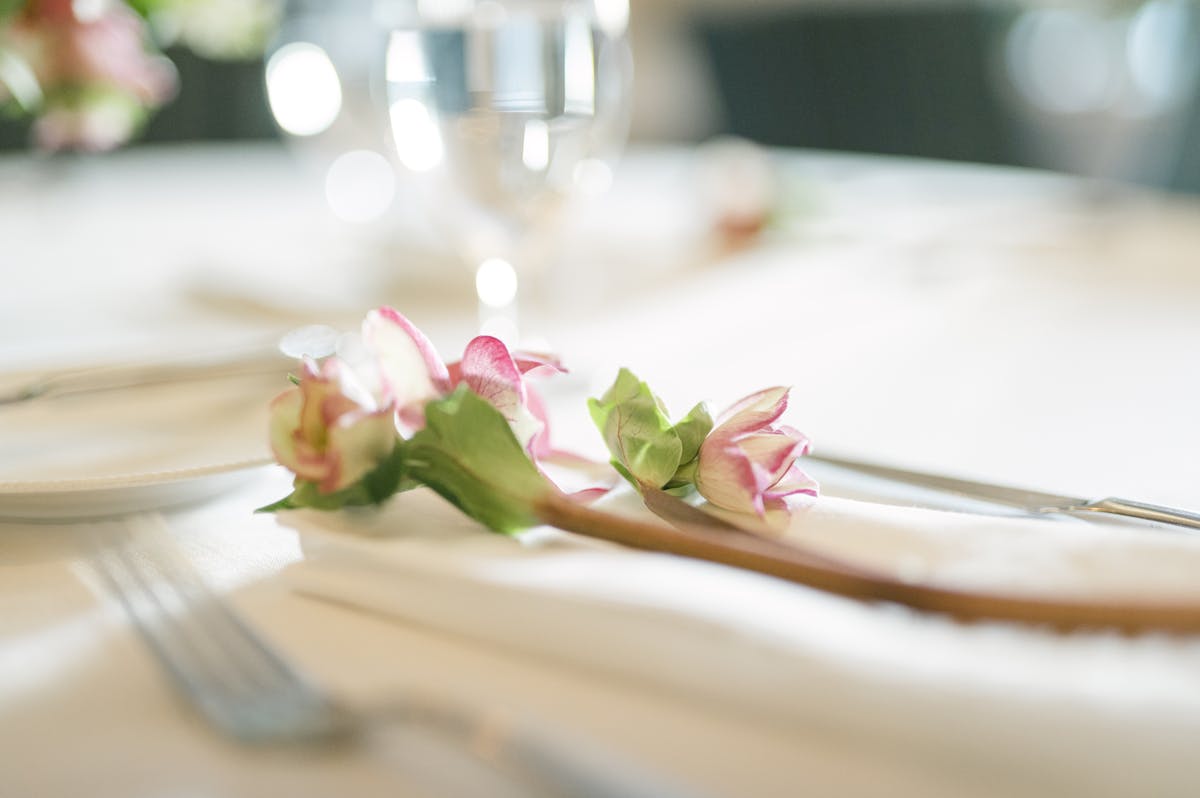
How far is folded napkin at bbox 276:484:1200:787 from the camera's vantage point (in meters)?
0.30

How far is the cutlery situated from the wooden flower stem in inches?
12.7

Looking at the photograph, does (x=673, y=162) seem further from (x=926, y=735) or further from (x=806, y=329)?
(x=926, y=735)

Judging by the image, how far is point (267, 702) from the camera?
325mm

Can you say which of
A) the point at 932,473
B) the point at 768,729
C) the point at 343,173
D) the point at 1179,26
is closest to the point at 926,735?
the point at 768,729

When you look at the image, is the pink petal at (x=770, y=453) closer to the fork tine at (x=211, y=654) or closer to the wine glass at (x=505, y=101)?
the fork tine at (x=211, y=654)

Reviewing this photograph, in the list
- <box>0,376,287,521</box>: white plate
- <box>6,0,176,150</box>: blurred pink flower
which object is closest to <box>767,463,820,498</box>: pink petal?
<box>0,376,287,521</box>: white plate

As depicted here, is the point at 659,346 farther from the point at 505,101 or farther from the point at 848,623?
the point at 848,623

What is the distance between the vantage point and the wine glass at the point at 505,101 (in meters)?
0.73

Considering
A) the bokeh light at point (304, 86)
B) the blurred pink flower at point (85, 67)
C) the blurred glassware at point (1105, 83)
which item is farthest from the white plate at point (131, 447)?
the blurred glassware at point (1105, 83)

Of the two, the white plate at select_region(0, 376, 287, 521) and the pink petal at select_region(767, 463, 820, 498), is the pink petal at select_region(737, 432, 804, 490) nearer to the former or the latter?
the pink petal at select_region(767, 463, 820, 498)

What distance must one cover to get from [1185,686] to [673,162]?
5.96 feet

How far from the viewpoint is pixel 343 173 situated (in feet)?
5.27

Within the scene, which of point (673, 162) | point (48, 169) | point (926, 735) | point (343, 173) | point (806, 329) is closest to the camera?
point (926, 735)

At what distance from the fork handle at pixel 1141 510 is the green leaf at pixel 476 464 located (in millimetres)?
227
